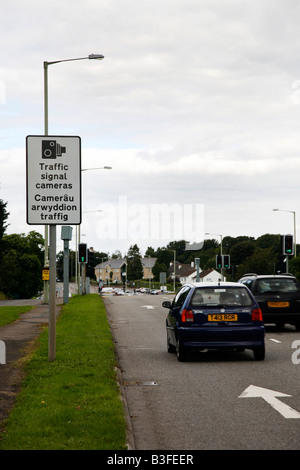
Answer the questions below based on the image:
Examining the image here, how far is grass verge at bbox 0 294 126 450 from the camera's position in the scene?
6.45 metres

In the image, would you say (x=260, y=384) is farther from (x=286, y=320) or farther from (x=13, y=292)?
(x=13, y=292)

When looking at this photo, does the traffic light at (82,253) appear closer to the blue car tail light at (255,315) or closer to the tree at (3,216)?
the tree at (3,216)

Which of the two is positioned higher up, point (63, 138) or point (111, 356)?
point (63, 138)

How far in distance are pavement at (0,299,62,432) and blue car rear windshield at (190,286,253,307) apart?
3.59 metres

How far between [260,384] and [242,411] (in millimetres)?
2197

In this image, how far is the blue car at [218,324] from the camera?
13453 millimetres

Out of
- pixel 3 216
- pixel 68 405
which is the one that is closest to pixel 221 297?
pixel 68 405

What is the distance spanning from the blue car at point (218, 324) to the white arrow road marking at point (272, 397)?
3100 millimetres

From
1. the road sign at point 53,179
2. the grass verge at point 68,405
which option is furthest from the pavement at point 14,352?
the road sign at point 53,179

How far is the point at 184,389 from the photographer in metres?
10.3

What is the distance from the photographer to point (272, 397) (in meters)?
9.37

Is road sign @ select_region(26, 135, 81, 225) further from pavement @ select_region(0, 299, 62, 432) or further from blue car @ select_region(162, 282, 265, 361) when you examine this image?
blue car @ select_region(162, 282, 265, 361)
